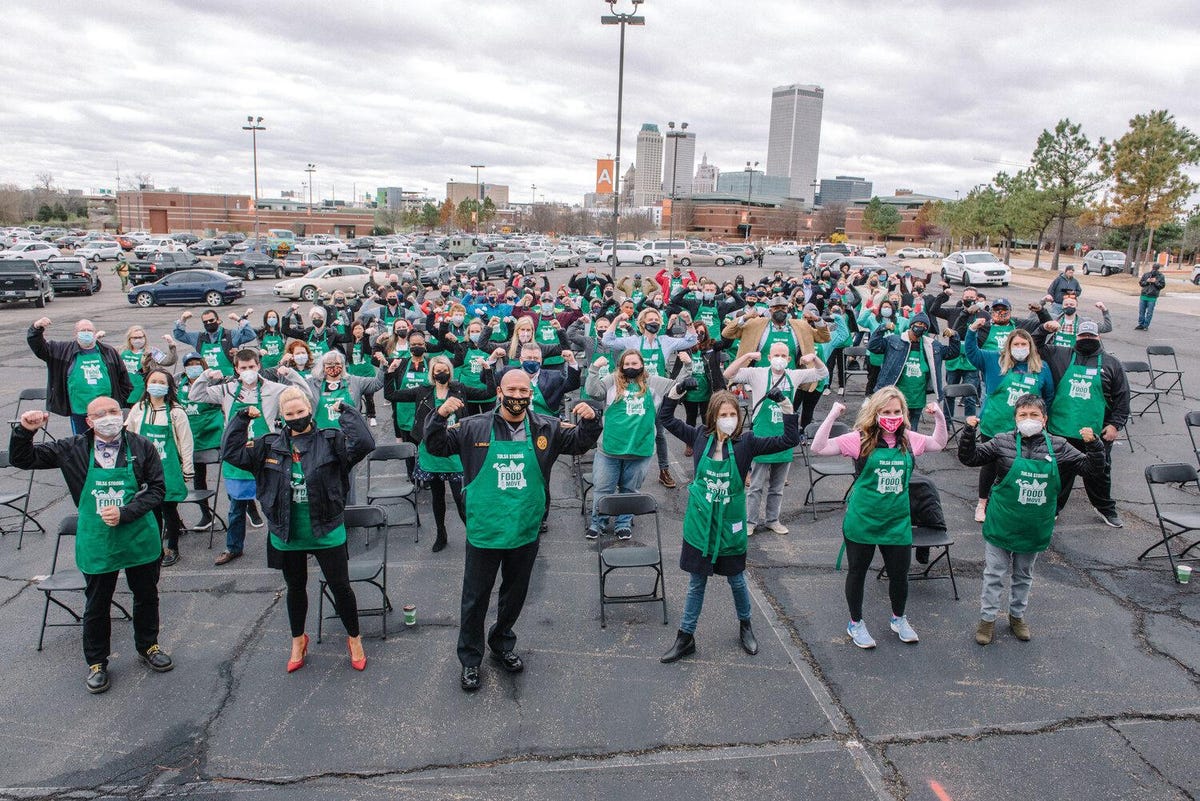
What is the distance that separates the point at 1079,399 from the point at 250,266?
41.2 meters

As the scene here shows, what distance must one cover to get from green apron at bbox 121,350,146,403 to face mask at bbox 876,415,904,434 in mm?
8070

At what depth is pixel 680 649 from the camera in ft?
17.0

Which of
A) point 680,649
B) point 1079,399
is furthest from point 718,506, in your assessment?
point 1079,399

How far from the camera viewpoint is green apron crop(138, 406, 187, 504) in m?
6.27

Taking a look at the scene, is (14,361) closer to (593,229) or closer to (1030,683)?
(1030,683)

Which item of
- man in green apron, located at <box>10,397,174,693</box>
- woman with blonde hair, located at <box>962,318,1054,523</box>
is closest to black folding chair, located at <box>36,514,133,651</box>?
man in green apron, located at <box>10,397,174,693</box>

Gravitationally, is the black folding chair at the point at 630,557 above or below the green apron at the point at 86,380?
below

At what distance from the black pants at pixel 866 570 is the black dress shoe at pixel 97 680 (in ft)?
16.6

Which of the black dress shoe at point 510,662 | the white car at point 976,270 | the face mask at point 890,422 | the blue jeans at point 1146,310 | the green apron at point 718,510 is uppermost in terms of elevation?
the white car at point 976,270

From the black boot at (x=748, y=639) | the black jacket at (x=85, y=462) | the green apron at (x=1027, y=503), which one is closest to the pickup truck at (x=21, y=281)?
the black jacket at (x=85, y=462)

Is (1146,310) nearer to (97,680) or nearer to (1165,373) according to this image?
(1165,373)

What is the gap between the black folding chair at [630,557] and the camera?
5.73m

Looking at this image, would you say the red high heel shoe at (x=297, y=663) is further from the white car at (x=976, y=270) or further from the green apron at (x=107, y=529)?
the white car at (x=976, y=270)

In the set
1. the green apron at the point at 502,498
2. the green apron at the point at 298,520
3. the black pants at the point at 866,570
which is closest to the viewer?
the green apron at the point at 502,498
